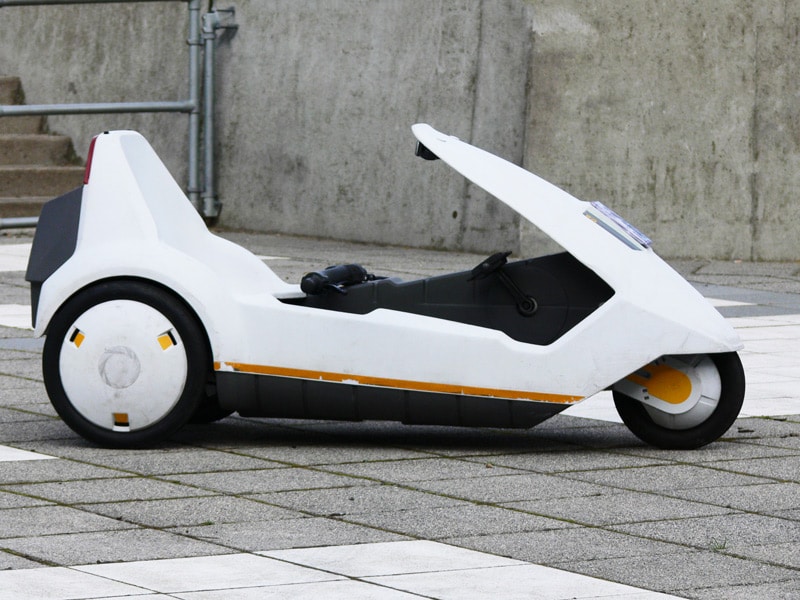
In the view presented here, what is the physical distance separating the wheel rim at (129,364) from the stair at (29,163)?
10.5 meters

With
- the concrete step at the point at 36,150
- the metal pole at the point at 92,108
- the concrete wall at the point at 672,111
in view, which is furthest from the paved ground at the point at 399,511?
the concrete step at the point at 36,150

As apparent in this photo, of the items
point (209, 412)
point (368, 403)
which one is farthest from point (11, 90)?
point (368, 403)

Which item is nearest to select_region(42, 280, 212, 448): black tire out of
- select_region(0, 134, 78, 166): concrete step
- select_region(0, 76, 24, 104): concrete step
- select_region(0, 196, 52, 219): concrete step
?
select_region(0, 196, 52, 219): concrete step

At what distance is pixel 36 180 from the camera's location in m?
16.7

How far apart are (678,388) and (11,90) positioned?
13530 millimetres

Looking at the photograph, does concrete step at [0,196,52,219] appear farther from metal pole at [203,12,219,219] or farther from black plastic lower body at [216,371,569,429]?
black plastic lower body at [216,371,569,429]

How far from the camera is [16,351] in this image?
8602mm

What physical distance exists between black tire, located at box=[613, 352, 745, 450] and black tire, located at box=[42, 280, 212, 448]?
5.04 ft

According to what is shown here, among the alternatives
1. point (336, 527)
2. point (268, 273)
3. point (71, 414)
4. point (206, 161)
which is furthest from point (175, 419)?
point (206, 161)

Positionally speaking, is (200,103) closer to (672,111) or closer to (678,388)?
(672,111)

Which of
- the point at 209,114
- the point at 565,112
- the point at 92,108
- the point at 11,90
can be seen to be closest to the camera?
the point at 565,112

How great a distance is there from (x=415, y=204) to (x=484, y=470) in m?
9.18

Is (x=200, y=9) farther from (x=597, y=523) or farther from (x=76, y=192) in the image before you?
(x=597, y=523)

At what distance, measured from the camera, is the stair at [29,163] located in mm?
16312
